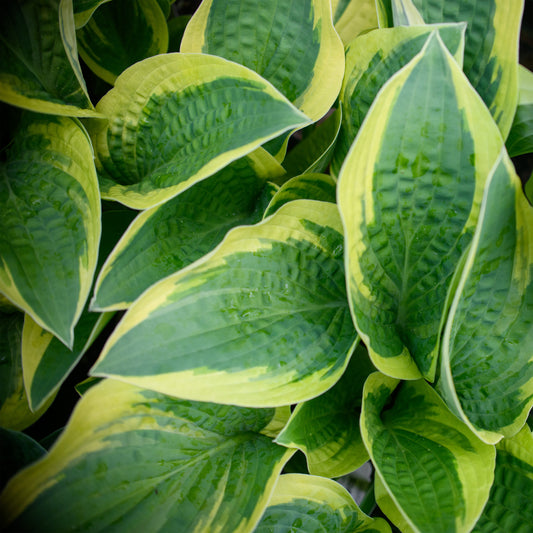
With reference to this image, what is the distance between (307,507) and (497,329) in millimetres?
304

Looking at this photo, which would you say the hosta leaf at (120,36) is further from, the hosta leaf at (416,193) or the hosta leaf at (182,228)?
the hosta leaf at (416,193)

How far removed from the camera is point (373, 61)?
550 mm

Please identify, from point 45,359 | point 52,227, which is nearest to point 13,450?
point 45,359

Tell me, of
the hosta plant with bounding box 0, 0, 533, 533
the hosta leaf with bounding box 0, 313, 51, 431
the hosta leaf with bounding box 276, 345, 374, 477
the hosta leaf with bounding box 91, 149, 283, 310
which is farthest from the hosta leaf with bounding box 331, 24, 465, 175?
the hosta leaf with bounding box 0, 313, 51, 431

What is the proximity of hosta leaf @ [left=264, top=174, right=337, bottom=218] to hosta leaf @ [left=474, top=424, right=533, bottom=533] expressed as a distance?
358 millimetres

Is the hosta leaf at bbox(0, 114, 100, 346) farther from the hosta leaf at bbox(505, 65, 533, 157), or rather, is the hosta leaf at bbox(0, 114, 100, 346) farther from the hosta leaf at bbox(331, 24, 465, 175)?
the hosta leaf at bbox(505, 65, 533, 157)

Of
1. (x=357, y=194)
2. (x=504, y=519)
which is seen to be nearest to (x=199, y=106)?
(x=357, y=194)

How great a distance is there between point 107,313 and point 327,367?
26cm

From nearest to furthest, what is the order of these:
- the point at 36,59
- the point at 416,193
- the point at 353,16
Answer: the point at 416,193, the point at 36,59, the point at 353,16

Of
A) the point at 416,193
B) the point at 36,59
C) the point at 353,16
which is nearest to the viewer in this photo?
the point at 416,193

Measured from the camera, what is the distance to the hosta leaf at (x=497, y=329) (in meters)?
0.43

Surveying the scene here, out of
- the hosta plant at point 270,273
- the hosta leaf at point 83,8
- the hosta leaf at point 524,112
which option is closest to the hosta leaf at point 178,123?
the hosta plant at point 270,273

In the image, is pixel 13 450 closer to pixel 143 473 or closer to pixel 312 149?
pixel 143 473

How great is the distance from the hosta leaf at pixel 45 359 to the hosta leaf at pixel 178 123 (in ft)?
0.59
